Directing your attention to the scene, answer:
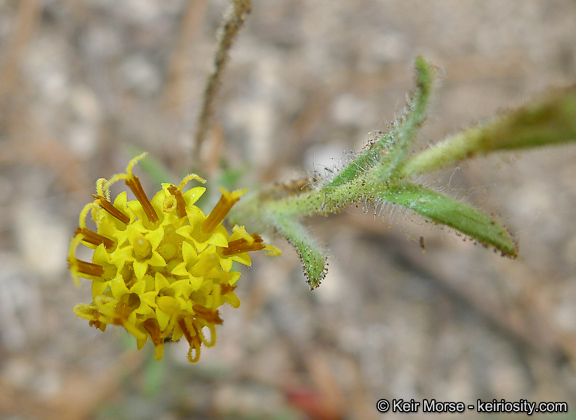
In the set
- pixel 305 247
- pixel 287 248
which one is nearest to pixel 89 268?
pixel 305 247

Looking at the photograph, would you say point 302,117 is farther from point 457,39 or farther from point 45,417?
point 45,417

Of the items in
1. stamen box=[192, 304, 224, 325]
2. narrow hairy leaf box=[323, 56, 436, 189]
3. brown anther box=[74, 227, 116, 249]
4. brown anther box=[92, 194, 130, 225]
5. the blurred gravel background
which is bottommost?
stamen box=[192, 304, 224, 325]

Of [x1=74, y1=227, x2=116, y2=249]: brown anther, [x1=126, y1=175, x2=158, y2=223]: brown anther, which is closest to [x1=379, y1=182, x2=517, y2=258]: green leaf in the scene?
[x1=126, y1=175, x2=158, y2=223]: brown anther

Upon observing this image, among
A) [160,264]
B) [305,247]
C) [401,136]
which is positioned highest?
[401,136]

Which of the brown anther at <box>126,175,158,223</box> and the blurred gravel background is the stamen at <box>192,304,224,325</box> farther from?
the blurred gravel background

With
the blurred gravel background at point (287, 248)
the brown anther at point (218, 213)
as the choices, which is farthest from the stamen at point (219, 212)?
the blurred gravel background at point (287, 248)

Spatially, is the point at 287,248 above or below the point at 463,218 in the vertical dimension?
above

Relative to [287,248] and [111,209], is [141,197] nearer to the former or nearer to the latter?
[111,209]
